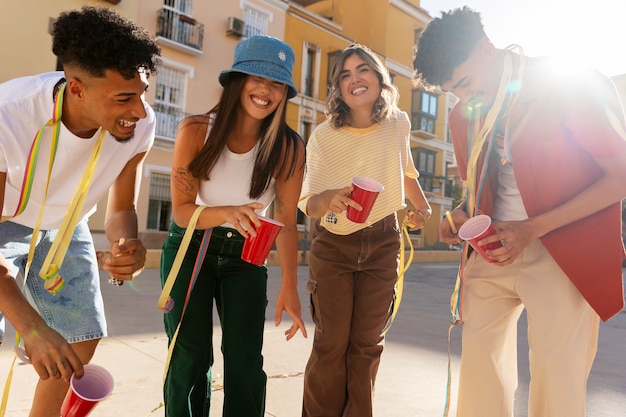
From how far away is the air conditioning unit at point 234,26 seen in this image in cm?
1512

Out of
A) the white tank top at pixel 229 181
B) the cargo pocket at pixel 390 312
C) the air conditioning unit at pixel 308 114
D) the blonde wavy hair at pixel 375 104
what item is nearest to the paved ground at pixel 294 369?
the cargo pocket at pixel 390 312

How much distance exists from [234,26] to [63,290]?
14.5 meters

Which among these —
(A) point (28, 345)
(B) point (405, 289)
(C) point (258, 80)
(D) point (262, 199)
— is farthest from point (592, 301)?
(B) point (405, 289)

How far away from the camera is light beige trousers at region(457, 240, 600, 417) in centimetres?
162

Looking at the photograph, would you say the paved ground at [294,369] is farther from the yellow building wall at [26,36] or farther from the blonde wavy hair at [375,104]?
the yellow building wall at [26,36]

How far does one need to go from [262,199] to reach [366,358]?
2.82 ft

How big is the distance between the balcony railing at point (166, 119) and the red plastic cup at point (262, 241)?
12839 mm

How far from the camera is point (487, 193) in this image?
6.27 feet

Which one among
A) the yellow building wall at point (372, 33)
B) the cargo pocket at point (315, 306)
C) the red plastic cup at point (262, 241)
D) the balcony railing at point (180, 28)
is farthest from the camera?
the yellow building wall at point (372, 33)

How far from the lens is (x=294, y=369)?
3355mm

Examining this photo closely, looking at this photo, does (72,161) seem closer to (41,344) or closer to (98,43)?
(98,43)

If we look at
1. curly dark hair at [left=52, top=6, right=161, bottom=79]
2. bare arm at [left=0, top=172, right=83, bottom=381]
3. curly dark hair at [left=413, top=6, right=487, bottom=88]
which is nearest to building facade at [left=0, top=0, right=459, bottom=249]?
curly dark hair at [left=52, top=6, right=161, bottom=79]

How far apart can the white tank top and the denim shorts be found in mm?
537

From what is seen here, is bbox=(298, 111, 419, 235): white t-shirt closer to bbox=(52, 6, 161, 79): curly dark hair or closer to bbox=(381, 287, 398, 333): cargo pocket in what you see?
bbox=(381, 287, 398, 333): cargo pocket
